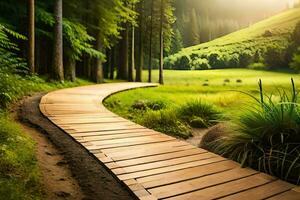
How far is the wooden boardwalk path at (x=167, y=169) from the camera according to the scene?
11.1ft

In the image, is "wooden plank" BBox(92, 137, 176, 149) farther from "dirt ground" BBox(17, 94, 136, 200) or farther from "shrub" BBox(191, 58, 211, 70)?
"shrub" BBox(191, 58, 211, 70)

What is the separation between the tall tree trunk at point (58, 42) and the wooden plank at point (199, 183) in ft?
45.5

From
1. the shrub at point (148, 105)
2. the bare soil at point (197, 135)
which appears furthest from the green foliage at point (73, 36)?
the bare soil at point (197, 135)

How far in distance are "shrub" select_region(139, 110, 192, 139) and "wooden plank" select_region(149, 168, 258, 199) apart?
197 inches

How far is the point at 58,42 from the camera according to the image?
53.5 ft

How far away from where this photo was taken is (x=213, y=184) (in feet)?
11.8

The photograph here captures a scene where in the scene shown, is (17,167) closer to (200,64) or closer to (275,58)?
(275,58)

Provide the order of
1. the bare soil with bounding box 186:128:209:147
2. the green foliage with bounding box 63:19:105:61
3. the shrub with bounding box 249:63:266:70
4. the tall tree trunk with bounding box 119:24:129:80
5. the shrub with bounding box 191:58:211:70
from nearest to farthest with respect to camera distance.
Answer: the bare soil with bounding box 186:128:209:147
the green foliage with bounding box 63:19:105:61
the tall tree trunk with bounding box 119:24:129:80
the shrub with bounding box 249:63:266:70
the shrub with bounding box 191:58:211:70

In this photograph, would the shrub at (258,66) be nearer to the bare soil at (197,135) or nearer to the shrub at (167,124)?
the bare soil at (197,135)

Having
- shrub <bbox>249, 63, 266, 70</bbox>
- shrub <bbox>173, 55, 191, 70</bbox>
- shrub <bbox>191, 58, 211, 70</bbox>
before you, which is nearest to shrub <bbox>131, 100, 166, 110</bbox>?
shrub <bbox>249, 63, 266, 70</bbox>

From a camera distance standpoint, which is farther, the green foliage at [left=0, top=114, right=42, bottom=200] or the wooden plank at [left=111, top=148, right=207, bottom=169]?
the wooden plank at [left=111, top=148, right=207, bottom=169]

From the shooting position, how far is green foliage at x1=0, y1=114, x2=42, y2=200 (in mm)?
3223

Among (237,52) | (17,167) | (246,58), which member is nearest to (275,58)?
(246,58)

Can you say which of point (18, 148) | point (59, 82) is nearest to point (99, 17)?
point (59, 82)
